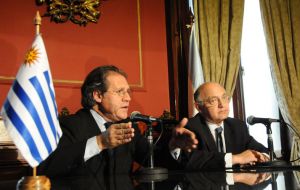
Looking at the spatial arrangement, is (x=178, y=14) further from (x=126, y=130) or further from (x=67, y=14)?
(x=126, y=130)

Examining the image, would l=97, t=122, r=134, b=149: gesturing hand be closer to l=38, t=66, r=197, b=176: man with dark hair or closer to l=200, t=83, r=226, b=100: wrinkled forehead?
l=38, t=66, r=197, b=176: man with dark hair

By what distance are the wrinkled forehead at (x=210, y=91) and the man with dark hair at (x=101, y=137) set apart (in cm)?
69

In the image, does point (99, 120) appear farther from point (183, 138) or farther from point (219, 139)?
point (219, 139)

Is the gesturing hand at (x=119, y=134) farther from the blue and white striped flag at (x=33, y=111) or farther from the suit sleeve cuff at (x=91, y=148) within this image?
the blue and white striped flag at (x=33, y=111)

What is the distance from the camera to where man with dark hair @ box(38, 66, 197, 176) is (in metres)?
2.40

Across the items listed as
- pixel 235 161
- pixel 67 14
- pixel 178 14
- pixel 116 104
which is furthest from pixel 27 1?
pixel 235 161

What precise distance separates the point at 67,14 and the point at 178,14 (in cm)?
119

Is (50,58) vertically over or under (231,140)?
over

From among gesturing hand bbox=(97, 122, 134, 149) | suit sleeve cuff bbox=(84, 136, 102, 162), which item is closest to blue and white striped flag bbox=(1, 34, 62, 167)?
gesturing hand bbox=(97, 122, 134, 149)

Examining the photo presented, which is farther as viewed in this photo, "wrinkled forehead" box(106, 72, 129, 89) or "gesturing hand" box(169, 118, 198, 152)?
"wrinkled forehead" box(106, 72, 129, 89)

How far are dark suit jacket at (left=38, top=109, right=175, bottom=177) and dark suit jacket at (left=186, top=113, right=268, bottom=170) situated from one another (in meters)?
0.38

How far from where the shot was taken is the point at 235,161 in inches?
110

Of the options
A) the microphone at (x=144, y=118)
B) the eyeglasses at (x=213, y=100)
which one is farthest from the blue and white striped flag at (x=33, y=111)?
the eyeglasses at (x=213, y=100)

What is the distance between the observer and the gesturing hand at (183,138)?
2.51 metres
